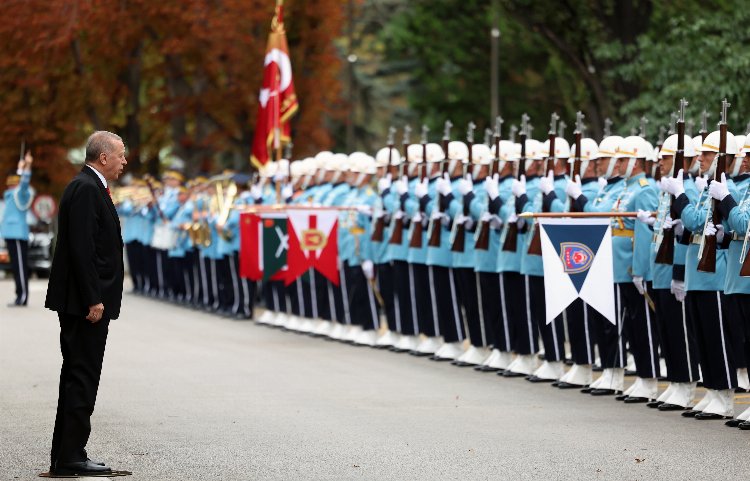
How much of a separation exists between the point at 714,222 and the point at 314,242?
8.43 m

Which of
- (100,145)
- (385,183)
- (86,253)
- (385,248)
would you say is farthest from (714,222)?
(385,248)

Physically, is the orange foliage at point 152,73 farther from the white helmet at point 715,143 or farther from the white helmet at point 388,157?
the white helmet at point 715,143

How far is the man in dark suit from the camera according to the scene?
9.08 m

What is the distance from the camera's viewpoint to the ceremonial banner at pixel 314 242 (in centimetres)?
1942

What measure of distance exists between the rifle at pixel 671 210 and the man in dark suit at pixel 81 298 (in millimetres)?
4616

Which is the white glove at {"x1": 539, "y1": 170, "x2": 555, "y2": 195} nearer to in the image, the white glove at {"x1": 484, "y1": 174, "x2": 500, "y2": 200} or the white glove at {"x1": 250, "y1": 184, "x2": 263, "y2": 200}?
the white glove at {"x1": 484, "y1": 174, "x2": 500, "y2": 200}

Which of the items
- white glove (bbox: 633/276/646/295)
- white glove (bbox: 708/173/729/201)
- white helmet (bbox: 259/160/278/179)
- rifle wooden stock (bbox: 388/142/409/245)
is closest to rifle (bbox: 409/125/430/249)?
rifle wooden stock (bbox: 388/142/409/245)

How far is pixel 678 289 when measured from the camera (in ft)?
40.1

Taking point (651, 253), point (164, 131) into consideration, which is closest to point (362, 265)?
point (651, 253)

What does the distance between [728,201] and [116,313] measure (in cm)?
444

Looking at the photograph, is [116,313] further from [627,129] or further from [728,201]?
[627,129]

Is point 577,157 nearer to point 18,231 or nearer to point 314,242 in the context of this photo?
point 314,242

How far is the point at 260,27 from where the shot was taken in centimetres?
3631

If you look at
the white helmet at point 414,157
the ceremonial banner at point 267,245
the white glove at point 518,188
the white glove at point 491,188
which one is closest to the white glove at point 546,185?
the white glove at point 518,188
